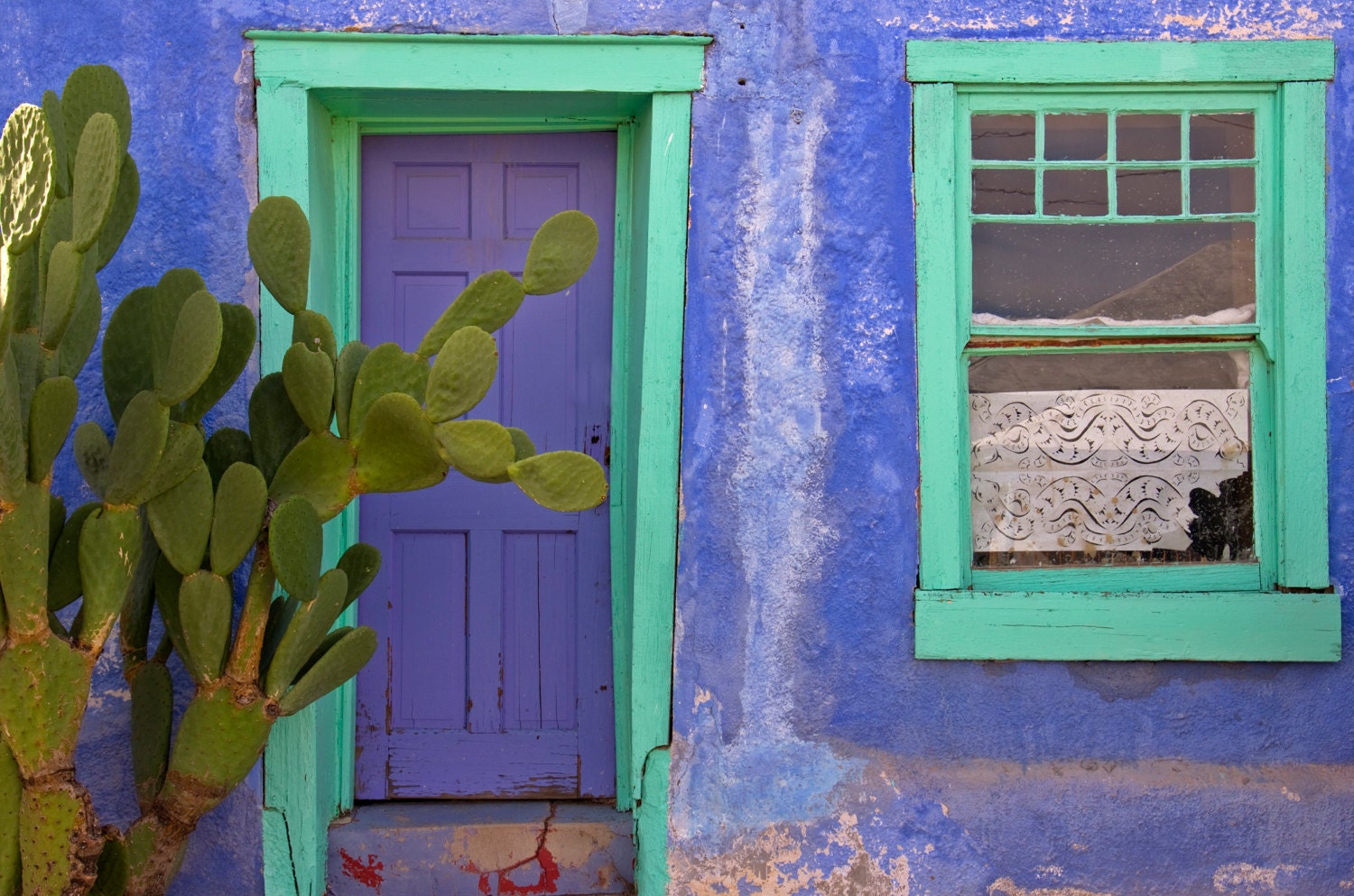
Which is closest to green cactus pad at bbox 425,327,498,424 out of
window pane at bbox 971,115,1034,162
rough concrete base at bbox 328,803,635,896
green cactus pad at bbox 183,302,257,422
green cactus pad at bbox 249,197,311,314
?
green cactus pad at bbox 249,197,311,314

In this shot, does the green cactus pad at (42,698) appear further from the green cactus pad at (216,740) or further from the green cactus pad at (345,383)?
the green cactus pad at (345,383)

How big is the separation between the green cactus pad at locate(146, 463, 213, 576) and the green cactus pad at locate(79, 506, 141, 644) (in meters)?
0.06

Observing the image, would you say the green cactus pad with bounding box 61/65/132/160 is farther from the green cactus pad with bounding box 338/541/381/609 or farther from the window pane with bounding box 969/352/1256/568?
the window pane with bounding box 969/352/1256/568

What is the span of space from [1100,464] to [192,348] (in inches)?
94.0

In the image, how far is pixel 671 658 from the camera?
314 centimetres

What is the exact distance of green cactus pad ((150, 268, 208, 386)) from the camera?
2.34 metres

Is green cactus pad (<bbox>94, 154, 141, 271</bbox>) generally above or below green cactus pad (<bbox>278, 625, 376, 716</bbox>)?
above

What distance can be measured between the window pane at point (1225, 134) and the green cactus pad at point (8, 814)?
330 cm

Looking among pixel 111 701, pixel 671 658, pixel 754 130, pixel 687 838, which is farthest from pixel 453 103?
pixel 687 838

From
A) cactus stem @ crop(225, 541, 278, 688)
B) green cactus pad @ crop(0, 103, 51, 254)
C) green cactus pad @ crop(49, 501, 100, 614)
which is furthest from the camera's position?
cactus stem @ crop(225, 541, 278, 688)

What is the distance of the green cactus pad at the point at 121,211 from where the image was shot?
97.0 inches

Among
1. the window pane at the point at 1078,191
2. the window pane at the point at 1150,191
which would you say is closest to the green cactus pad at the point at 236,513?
the window pane at the point at 1078,191

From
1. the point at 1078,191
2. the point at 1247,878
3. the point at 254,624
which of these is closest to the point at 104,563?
the point at 254,624

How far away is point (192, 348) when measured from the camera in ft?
7.34
